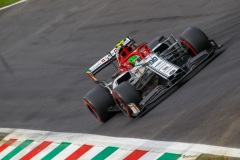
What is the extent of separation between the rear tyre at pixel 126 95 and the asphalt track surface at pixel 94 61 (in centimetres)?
39

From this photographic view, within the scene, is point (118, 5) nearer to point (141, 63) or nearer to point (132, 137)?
point (141, 63)

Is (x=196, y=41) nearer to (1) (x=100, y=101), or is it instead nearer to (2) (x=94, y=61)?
(1) (x=100, y=101)

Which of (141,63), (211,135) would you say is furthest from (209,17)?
(211,135)

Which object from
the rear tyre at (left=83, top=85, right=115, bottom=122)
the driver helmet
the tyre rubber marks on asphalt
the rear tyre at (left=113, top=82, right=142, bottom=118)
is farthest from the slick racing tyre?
the tyre rubber marks on asphalt

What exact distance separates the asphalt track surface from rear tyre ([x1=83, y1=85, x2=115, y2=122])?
0.29 m

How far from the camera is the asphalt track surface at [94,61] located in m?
12.2

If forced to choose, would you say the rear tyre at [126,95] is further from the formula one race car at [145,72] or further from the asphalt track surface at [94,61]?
the asphalt track surface at [94,61]

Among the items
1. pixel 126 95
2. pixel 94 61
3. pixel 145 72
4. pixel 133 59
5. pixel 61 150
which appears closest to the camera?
pixel 126 95

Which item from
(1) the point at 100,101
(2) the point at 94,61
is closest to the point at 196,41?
(1) the point at 100,101

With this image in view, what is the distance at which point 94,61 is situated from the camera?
20156 mm

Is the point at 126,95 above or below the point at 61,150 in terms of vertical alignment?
above

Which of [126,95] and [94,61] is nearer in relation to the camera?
[126,95]

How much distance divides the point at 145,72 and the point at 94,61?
5.72m

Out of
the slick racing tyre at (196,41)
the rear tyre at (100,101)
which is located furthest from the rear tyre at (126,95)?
the slick racing tyre at (196,41)
